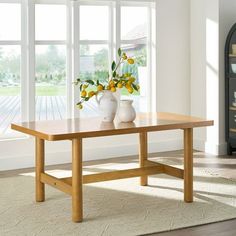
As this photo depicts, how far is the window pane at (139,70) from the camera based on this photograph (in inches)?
279

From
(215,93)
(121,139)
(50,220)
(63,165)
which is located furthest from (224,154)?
(50,220)

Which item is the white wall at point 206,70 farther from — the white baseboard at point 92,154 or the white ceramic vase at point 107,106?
the white ceramic vase at point 107,106

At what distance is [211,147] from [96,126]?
297 cm

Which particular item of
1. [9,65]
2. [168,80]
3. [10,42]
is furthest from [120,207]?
[168,80]

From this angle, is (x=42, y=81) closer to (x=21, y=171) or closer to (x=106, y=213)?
(x=21, y=171)

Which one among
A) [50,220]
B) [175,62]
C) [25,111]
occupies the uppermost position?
[175,62]

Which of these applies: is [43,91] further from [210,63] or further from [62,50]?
[210,63]

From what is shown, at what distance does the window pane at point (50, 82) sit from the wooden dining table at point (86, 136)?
1.74 meters

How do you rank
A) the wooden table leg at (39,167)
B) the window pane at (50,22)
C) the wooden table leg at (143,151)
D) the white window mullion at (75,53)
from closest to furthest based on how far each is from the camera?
1. the wooden table leg at (39,167)
2. the wooden table leg at (143,151)
3. the window pane at (50,22)
4. the white window mullion at (75,53)

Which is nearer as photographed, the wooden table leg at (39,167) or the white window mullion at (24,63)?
the wooden table leg at (39,167)

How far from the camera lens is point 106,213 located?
4.43 meters

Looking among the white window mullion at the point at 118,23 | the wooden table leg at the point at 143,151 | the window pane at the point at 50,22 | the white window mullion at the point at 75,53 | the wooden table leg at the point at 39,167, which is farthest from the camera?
the white window mullion at the point at 118,23

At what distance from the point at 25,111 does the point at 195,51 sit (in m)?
2.42

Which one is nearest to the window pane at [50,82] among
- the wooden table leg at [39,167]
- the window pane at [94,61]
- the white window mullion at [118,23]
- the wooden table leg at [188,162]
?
the window pane at [94,61]
